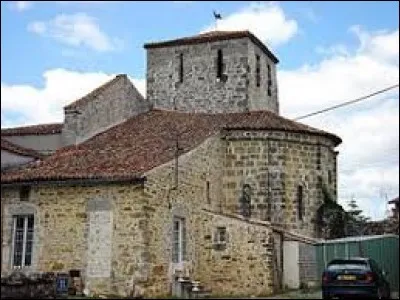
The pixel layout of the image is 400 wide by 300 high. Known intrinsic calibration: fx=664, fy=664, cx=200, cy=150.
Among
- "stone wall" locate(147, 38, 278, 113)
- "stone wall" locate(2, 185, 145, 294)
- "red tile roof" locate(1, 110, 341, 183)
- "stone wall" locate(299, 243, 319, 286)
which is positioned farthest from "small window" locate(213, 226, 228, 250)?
"stone wall" locate(147, 38, 278, 113)

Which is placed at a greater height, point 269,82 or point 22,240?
point 269,82

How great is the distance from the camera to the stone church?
21422 mm

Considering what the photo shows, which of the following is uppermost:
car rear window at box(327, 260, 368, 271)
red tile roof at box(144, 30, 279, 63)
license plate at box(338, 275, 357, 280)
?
red tile roof at box(144, 30, 279, 63)

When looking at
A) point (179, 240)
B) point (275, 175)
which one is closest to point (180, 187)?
point (179, 240)

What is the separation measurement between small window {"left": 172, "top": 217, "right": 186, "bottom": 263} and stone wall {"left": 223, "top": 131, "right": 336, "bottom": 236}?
12.7 feet

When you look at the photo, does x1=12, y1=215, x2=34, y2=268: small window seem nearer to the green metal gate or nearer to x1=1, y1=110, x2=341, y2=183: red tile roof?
x1=1, y1=110, x2=341, y2=183: red tile roof

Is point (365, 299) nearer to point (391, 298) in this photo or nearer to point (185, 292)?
point (391, 298)

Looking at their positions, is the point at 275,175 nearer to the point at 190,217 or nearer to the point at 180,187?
the point at 190,217

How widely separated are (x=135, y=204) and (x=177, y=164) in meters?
2.69

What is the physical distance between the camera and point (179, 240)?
23188mm

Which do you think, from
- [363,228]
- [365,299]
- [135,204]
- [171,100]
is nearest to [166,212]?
[135,204]

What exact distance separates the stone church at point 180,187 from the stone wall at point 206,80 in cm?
7

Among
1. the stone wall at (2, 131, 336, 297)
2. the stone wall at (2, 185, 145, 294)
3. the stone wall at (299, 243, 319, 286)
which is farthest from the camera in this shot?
the stone wall at (299, 243, 319, 286)

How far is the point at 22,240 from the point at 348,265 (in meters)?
10.8
